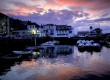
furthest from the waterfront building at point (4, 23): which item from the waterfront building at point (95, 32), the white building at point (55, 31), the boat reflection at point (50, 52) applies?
the waterfront building at point (95, 32)

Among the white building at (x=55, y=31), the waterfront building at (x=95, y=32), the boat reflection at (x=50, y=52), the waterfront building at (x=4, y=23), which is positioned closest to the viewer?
the boat reflection at (x=50, y=52)

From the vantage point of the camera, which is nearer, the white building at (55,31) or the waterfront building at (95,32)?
the white building at (55,31)

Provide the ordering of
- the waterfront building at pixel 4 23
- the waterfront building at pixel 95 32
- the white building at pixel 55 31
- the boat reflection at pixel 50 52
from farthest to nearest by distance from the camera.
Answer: the waterfront building at pixel 95 32 < the white building at pixel 55 31 < the waterfront building at pixel 4 23 < the boat reflection at pixel 50 52

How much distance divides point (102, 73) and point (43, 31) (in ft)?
359

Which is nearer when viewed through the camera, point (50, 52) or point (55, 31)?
point (50, 52)

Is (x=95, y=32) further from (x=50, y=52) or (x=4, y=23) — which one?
(x=50, y=52)

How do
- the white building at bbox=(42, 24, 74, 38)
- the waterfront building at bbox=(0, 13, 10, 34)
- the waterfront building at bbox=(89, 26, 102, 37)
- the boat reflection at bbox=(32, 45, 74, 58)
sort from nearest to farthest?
the boat reflection at bbox=(32, 45, 74, 58) < the waterfront building at bbox=(0, 13, 10, 34) < the white building at bbox=(42, 24, 74, 38) < the waterfront building at bbox=(89, 26, 102, 37)

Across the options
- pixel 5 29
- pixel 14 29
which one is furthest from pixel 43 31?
pixel 5 29

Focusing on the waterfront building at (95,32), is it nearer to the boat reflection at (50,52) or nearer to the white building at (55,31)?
the white building at (55,31)

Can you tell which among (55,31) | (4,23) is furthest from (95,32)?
(4,23)

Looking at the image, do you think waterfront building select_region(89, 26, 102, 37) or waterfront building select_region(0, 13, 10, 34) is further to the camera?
waterfront building select_region(89, 26, 102, 37)

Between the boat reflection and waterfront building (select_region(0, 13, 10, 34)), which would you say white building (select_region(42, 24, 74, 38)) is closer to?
waterfront building (select_region(0, 13, 10, 34))

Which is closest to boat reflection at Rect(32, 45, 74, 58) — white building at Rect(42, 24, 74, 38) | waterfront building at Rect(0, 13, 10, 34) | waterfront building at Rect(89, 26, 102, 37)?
waterfront building at Rect(0, 13, 10, 34)

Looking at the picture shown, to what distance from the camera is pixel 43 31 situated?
142750 mm
